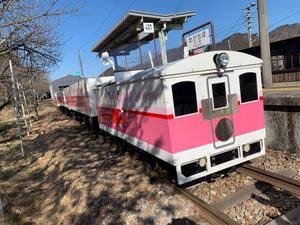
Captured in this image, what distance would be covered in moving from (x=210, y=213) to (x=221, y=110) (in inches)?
72.3

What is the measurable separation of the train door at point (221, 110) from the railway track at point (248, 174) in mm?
882

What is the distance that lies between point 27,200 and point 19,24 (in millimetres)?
4030

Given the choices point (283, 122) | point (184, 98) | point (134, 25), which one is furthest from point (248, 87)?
point (134, 25)

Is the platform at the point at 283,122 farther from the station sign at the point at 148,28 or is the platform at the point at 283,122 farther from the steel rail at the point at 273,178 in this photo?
the station sign at the point at 148,28

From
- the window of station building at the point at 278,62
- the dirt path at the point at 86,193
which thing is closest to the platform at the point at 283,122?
the dirt path at the point at 86,193

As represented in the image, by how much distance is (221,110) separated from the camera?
5094 mm

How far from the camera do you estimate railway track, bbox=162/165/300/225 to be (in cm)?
408

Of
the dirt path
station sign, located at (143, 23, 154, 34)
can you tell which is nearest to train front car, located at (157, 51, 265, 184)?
the dirt path

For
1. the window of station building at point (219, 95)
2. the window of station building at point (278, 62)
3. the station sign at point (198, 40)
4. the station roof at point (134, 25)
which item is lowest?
the window of station building at point (219, 95)

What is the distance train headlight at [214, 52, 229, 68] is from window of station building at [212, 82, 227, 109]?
1.23 feet

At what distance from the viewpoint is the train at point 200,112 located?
4.63 meters

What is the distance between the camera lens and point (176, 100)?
463 cm

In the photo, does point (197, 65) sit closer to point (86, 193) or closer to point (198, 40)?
point (86, 193)

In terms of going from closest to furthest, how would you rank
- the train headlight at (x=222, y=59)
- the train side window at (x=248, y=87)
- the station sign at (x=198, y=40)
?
the train headlight at (x=222, y=59) → the train side window at (x=248, y=87) → the station sign at (x=198, y=40)
